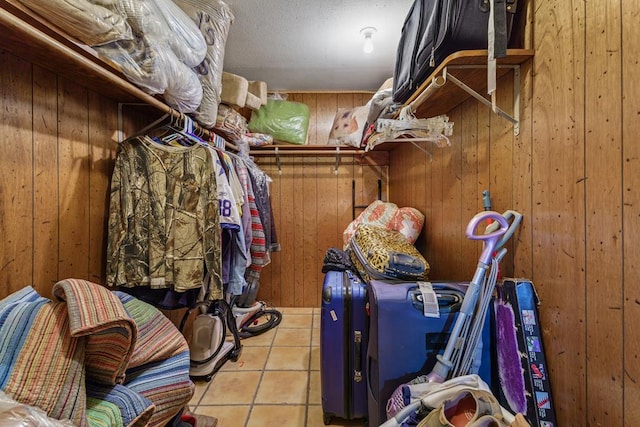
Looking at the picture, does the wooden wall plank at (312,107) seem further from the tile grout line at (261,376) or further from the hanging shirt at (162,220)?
the tile grout line at (261,376)

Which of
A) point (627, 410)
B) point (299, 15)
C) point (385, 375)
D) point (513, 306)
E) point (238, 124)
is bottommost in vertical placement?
point (385, 375)

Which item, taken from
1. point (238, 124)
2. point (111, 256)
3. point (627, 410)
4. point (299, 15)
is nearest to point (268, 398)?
point (111, 256)

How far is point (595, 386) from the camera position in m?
0.81

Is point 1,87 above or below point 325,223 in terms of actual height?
above

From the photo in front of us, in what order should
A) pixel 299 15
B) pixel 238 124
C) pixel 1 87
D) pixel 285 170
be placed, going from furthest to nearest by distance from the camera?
pixel 285 170 < pixel 238 124 < pixel 299 15 < pixel 1 87

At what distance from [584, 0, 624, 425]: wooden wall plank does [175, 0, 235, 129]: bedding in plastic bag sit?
1641mm

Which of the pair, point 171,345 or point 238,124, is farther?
point 238,124

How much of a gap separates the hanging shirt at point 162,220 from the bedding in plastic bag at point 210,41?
44 cm

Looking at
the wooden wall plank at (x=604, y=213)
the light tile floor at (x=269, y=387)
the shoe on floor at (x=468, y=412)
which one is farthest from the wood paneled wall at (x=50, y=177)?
the wooden wall plank at (x=604, y=213)

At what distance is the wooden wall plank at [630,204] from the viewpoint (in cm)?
69

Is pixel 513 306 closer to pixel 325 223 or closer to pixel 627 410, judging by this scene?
pixel 627 410

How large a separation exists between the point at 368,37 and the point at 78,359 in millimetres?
2189

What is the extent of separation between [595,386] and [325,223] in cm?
226

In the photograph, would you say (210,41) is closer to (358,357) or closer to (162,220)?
(162,220)
